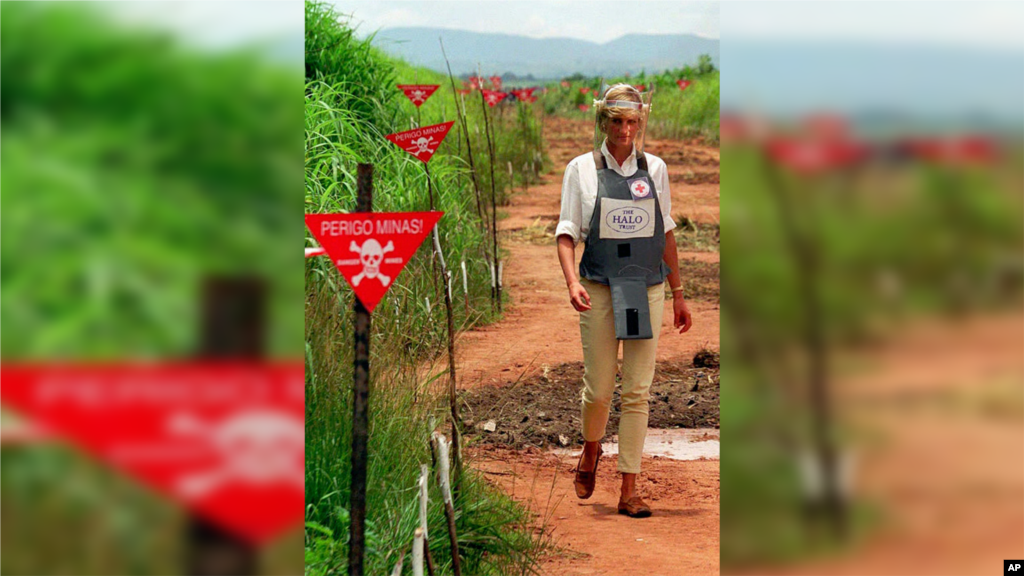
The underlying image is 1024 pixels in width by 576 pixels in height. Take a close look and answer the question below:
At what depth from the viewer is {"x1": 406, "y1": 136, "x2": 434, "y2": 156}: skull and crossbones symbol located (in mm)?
4199

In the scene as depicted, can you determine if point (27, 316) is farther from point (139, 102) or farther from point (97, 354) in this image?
point (139, 102)

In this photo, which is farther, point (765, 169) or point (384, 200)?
point (384, 200)

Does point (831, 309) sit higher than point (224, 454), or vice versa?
point (831, 309)

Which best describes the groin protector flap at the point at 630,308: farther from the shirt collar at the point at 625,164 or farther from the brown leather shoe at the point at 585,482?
the brown leather shoe at the point at 585,482

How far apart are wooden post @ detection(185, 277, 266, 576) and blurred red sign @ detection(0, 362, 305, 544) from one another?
1cm

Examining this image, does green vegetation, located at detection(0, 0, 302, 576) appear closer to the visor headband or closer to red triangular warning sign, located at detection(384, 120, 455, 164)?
the visor headband

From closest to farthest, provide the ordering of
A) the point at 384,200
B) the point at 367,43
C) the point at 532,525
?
the point at 532,525, the point at 384,200, the point at 367,43

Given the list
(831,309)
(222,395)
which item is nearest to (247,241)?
(222,395)

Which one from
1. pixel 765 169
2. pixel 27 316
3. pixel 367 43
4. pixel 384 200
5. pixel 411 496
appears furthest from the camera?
pixel 367 43

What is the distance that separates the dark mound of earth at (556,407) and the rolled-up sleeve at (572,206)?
1.52 m

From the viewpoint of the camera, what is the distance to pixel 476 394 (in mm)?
5816

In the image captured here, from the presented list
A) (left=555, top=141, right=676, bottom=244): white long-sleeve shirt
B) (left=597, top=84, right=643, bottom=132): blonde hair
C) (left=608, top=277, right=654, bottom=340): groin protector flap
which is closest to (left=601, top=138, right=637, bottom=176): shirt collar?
(left=555, top=141, right=676, bottom=244): white long-sleeve shirt

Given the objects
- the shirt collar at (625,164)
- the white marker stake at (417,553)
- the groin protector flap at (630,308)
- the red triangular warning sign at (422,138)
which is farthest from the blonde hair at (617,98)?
the white marker stake at (417,553)

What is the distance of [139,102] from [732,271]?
0.75m
